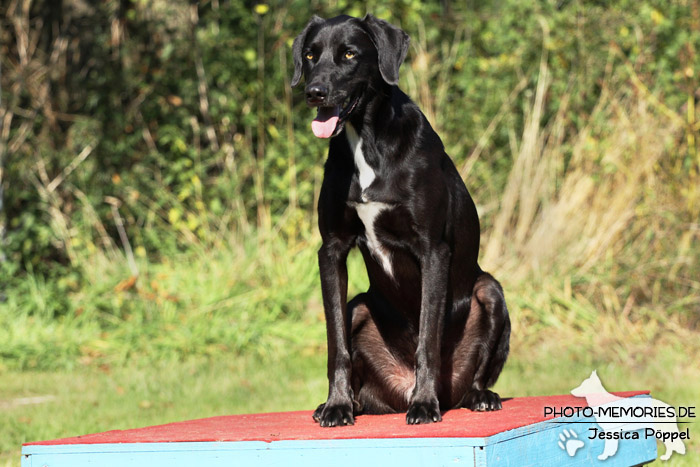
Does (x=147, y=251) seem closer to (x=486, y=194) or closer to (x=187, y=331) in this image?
(x=187, y=331)

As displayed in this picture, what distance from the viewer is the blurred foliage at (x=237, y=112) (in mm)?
6742

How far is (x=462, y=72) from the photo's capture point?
24.9ft

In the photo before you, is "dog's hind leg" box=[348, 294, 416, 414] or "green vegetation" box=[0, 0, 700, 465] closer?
"dog's hind leg" box=[348, 294, 416, 414]

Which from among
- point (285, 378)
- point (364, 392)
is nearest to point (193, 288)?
point (285, 378)

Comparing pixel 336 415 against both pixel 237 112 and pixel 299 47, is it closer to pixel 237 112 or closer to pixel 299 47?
pixel 299 47

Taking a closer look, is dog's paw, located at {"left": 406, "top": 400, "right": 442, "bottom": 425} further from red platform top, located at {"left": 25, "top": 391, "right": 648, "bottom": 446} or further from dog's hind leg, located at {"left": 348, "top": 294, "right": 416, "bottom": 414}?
dog's hind leg, located at {"left": 348, "top": 294, "right": 416, "bottom": 414}

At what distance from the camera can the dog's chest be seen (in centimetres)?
287

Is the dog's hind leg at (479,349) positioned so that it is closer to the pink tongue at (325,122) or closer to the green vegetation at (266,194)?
the pink tongue at (325,122)

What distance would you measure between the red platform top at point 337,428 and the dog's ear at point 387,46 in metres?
1.07

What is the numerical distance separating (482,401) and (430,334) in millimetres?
401

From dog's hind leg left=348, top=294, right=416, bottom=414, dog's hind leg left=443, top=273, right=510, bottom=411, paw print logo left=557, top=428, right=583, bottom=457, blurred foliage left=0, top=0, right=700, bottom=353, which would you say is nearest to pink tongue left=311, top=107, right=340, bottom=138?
dog's hind leg left=348, top=294, right=416, bottom=414

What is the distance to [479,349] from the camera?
10.3 ft

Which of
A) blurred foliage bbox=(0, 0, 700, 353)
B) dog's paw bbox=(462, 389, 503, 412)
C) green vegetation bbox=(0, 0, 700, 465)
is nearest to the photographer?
dog's paw bbox=(462, 389, 503, 412)

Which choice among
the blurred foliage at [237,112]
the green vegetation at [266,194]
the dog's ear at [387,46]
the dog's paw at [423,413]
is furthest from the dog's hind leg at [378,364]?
the blurred foliage at [237,112]
